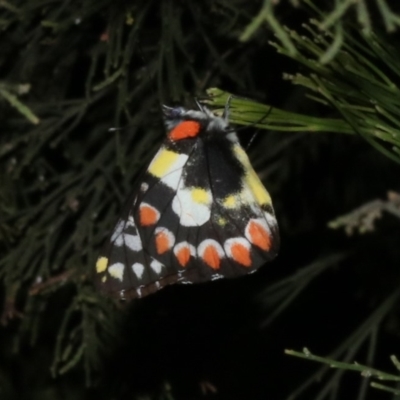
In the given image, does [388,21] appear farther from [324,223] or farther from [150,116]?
[324,223]

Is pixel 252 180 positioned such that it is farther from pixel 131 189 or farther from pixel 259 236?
pixel 131 189

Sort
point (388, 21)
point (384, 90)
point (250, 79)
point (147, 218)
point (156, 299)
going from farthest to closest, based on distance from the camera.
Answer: point (156, 299)
point (250, 79)
point (147, 218)
point (384, 90)
point (388, 21)

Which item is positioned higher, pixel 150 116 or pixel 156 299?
pixel 150 116

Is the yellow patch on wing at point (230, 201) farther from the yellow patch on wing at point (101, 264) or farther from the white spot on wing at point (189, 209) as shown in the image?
the yellow patch on wing at point (101, 264)

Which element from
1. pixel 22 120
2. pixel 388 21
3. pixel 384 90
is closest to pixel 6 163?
pixel 22 120

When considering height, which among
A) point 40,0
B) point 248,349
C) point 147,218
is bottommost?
point 248,349

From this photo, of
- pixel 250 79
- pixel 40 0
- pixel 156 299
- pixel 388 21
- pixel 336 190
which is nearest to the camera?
pixel 388 21

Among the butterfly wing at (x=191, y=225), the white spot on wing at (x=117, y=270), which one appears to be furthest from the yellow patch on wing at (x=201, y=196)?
the white spot on wing at (x=117, y=270)
